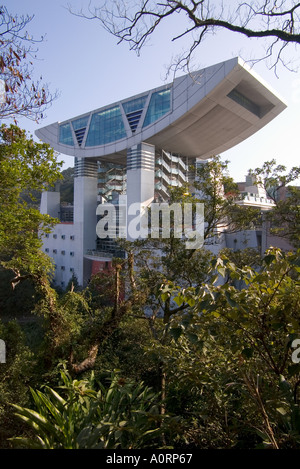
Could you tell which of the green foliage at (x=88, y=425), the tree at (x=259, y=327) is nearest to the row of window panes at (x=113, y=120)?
the green foliage at (x=88, y=425)

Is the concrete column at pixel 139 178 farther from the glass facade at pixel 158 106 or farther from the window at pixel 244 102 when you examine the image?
the window at pixel 244 102

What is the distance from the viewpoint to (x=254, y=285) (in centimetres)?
246

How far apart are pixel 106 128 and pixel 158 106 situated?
506 cm

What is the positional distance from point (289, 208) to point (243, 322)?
20.6 ft

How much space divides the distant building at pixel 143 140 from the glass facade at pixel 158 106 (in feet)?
0.20

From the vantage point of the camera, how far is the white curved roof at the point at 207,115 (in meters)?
19.7

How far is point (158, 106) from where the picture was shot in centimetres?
2252

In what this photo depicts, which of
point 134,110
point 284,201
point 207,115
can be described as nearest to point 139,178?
point 134,110

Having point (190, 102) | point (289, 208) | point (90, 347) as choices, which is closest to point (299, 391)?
point (90, 347)

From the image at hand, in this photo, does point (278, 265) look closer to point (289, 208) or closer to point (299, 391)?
point (299, 391)

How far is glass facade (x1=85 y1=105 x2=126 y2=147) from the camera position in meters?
24.8

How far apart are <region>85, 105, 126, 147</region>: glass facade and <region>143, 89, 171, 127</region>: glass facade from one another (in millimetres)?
2444

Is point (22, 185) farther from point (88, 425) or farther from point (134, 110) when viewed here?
point (134, 110)
